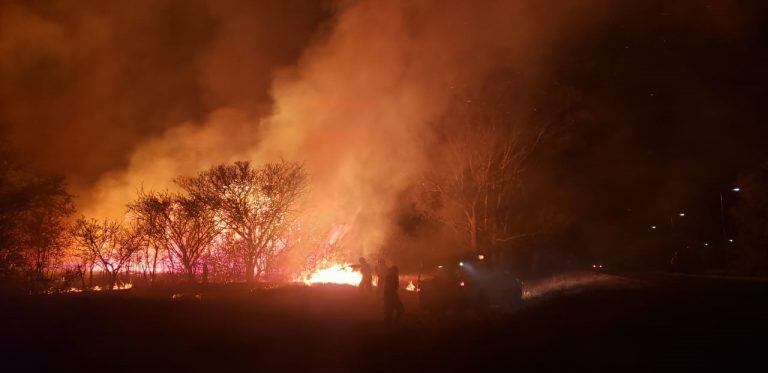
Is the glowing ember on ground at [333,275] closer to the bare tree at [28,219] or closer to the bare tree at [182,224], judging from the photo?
the bare tree at [182,224]

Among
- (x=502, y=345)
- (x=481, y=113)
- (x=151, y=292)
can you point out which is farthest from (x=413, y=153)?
(x=502, y=345)

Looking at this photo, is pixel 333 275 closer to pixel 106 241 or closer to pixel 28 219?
pixel 106 241

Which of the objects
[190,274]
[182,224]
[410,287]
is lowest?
[410,287]

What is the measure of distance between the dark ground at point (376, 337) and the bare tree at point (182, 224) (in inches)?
306

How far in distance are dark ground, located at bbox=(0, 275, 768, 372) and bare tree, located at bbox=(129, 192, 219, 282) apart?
7761 millimetres

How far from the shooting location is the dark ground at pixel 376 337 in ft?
27.2

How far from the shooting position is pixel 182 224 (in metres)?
21.4

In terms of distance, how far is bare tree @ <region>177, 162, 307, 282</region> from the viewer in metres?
20.5

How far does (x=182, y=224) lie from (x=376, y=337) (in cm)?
1309

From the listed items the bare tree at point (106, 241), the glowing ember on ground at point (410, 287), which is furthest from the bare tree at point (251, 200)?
the glowing ember on ground at point (410, 287)

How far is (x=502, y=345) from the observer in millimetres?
9633

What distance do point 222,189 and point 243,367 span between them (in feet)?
43.0

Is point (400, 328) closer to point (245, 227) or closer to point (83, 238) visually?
point (245, 227)

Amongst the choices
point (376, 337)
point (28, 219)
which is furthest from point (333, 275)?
point (376, 337)
